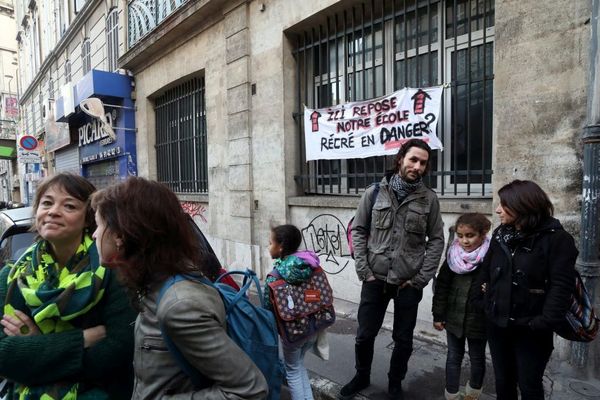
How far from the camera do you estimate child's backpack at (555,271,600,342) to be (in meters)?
2.11

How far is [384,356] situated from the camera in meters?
3.75

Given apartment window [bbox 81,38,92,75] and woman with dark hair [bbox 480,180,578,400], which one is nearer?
woman with dark hair [bbox 480,180,578,400]

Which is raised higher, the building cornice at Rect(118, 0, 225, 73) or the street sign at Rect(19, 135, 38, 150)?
the building cornice at Rect(118, 0, 225, 73)

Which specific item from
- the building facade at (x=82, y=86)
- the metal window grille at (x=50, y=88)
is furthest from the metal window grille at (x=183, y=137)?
the metal window grille at (x=50, y=88)

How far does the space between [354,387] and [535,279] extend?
1647 millimetres

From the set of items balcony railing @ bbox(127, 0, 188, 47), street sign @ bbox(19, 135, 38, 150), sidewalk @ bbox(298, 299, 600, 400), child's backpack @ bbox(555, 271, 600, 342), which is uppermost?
balcony railing @ bbox(127, 0, 188, 47)

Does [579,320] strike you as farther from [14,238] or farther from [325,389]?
[14,238]

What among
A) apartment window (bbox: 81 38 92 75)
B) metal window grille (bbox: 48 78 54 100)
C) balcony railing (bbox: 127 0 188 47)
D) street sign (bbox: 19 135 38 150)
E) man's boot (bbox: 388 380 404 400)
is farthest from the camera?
metal window grille (bbox: 48 78 54 100)

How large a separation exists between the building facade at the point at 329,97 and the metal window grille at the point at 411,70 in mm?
16

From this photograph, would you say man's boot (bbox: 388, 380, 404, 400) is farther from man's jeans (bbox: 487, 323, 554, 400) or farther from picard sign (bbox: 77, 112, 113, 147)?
picard sign (bbox: 77, 112, 113, 147)

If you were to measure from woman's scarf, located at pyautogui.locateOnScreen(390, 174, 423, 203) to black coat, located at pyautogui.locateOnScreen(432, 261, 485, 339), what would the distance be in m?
0.56

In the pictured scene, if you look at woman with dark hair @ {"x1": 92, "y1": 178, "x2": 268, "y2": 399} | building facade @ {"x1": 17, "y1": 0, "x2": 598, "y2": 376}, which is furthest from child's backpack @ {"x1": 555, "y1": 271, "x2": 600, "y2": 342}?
woman with dark hair @ {"x1": 92, "y1": 178, "x2": 268, "y2": 399}

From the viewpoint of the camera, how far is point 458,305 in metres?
2.68

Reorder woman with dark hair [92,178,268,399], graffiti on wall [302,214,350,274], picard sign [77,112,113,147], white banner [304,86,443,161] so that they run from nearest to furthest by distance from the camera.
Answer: woman with dark hair [92,178,268,399] → white banner [304,86,443,161] → graffiti on wall [302,214,350,274] → picard sign [77,112,113,147]
